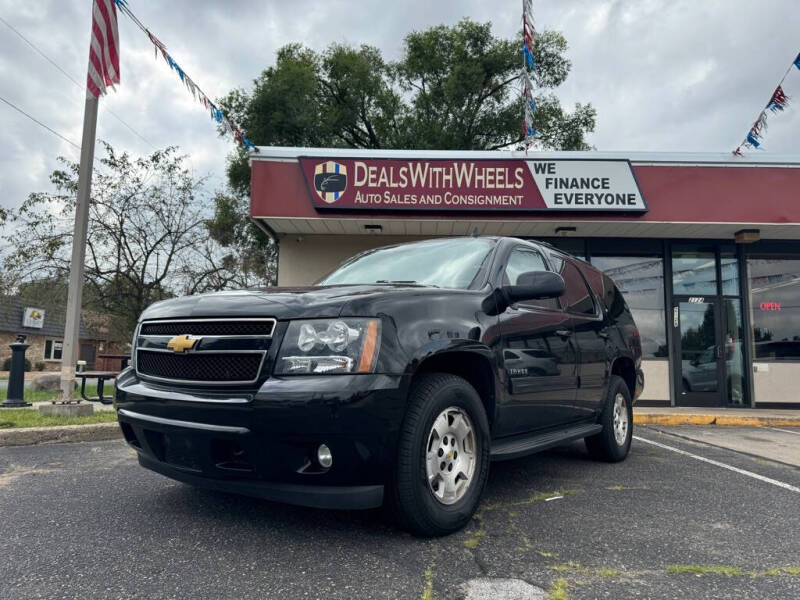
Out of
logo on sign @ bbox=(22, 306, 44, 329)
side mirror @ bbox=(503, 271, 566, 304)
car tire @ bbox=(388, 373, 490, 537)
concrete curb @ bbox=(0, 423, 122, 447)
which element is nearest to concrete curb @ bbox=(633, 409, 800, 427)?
side mirror @ bbox=(503, 271, 566, 304)

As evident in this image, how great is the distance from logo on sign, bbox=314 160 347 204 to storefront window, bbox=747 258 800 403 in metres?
8.27

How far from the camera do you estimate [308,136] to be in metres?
20.6

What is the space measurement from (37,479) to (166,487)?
3.59 ft

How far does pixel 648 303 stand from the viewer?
34.7 ft

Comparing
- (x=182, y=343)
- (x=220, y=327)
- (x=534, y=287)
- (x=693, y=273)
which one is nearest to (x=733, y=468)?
(x=534, y=287)

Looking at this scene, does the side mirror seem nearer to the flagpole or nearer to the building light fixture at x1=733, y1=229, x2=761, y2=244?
the flagpole

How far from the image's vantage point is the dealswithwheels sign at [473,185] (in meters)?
9.28

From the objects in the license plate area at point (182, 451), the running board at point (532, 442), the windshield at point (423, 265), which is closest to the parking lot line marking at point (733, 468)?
the running board at point (532, 442)

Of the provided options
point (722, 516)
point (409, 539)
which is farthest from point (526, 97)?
point (409, 539)

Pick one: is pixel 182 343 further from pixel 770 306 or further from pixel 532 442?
pixel 770 306

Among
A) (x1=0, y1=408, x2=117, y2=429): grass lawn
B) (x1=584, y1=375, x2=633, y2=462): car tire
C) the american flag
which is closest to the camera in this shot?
(x1=584, y1=375, x2=633, y2=462): car tire

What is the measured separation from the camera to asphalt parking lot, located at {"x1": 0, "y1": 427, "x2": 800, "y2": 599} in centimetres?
217

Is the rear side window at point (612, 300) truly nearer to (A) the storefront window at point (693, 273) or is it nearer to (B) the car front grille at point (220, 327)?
(B) the car front grille at point (220, 327)

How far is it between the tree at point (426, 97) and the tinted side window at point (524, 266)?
17.6m
